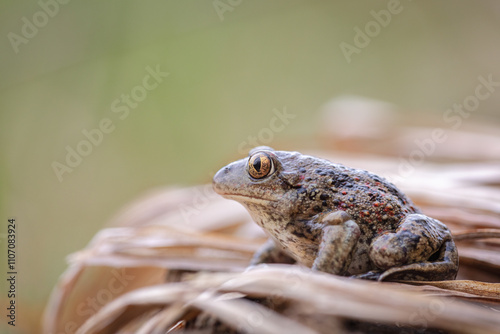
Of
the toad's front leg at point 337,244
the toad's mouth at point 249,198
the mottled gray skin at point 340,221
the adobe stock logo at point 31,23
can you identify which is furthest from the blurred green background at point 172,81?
the toad's front leg at point 337,244

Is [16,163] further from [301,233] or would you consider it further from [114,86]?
[301,233]

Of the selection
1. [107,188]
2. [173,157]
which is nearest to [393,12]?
[173,157]

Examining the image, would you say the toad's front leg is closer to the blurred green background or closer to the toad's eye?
the toad's eye

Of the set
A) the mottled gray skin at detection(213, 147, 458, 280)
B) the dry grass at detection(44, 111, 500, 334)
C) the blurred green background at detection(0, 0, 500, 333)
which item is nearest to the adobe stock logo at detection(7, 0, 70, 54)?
the blurred green background at detection(0, 0, 500, 333)

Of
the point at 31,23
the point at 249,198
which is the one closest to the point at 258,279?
the point at 249,198

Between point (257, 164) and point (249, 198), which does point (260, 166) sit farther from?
point (249, 198)
